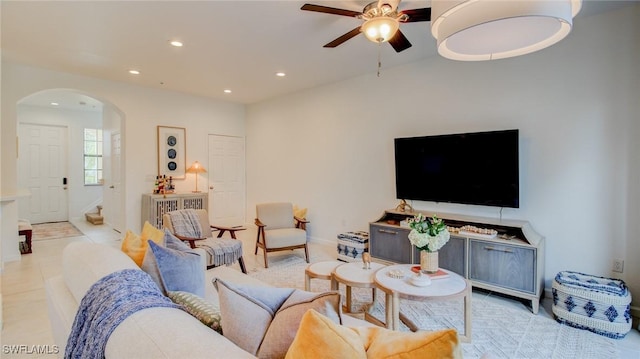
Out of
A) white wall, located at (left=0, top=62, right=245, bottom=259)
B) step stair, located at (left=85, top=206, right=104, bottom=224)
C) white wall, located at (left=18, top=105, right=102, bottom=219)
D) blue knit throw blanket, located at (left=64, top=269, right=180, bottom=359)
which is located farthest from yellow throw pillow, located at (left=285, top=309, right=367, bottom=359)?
white wall, located at (left=18, top=105, right=102, bottom=219)

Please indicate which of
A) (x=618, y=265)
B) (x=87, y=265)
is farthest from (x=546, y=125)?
(x=87, y=265)

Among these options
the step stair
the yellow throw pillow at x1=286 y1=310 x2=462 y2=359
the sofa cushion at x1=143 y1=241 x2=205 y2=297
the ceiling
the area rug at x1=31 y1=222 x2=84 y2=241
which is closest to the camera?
the yellow throw pillow at x1=286 y1=310 x2=462 y2=359

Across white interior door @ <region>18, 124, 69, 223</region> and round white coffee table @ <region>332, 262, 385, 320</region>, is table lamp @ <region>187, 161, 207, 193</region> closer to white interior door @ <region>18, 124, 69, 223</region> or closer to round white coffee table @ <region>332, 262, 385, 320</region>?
white interior door @ <region>18, 124, 69, 223</region>

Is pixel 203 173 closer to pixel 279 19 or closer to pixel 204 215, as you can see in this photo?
pixel 204 215

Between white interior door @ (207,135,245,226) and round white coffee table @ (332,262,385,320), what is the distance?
4.51 m

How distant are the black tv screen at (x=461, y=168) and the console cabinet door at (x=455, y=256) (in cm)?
58

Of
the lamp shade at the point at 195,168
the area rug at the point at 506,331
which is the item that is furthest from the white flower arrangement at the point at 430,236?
the lamp shade at the point at 195,168

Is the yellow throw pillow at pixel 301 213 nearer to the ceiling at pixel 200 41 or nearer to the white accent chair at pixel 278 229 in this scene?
the white accent chair at pixel 278 229

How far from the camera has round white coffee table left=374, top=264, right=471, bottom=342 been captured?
2207 mm

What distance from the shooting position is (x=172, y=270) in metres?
1.70

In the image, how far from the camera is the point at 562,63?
317 centimetres

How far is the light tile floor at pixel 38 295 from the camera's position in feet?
7.76

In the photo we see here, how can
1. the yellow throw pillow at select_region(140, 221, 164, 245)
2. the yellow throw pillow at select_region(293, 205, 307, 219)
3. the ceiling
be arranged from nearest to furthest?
the yellow throw pillow at select_region(140, 221, 164, 245) < the ceiling < the yellow throw pillow at select_region(293, 205, 307, 219)

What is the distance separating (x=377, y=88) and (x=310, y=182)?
1993 millimetres
